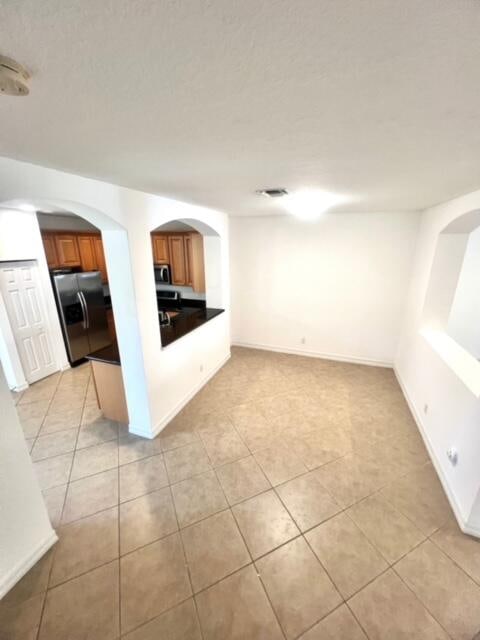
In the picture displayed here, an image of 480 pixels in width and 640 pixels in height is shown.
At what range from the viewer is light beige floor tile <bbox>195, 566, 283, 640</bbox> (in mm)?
1374

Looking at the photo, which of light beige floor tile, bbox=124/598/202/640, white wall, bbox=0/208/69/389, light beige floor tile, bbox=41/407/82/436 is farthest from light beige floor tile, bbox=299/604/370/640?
white wall, bbox=0/208/69/389

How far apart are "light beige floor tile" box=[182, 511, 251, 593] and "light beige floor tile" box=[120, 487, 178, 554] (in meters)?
0.17

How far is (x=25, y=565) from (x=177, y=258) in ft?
13.4

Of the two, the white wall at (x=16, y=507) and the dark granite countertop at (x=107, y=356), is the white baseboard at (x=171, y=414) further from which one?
the white wall at (x=16, y=507)

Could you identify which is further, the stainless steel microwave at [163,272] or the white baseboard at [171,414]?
the stainless steel microwave at [163,272]

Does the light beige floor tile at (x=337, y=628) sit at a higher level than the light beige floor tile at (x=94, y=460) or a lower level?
lower

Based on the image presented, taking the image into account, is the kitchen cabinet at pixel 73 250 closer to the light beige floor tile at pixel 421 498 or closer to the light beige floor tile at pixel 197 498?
the light beige floor tile at pixel 197 498

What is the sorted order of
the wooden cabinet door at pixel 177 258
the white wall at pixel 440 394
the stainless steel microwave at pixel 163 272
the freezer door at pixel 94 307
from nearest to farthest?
the white wall at pixel 440 394
the freezer door at pixel 94 307
the wooden cabinet door at pixel 177 258
the stainless steel microwave at pixel 163 272

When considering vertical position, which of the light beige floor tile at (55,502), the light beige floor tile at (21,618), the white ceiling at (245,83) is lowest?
the light beige floor tile at (21,618)

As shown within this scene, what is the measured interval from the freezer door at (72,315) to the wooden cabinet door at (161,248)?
143cm

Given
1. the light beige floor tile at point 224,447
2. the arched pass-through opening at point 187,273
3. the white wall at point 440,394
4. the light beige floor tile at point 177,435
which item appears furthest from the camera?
the arched pass-through opening at point 187,273

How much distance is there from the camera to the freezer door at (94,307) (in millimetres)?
4161

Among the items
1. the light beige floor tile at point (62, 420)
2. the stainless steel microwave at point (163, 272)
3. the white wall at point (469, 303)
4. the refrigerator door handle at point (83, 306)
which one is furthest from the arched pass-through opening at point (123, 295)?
the white wall at point (469, 303)

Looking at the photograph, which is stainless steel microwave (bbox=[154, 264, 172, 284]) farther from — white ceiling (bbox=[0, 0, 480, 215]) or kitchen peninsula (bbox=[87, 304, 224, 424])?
white ceiling (bbox=[0, 0, 480, 215])
